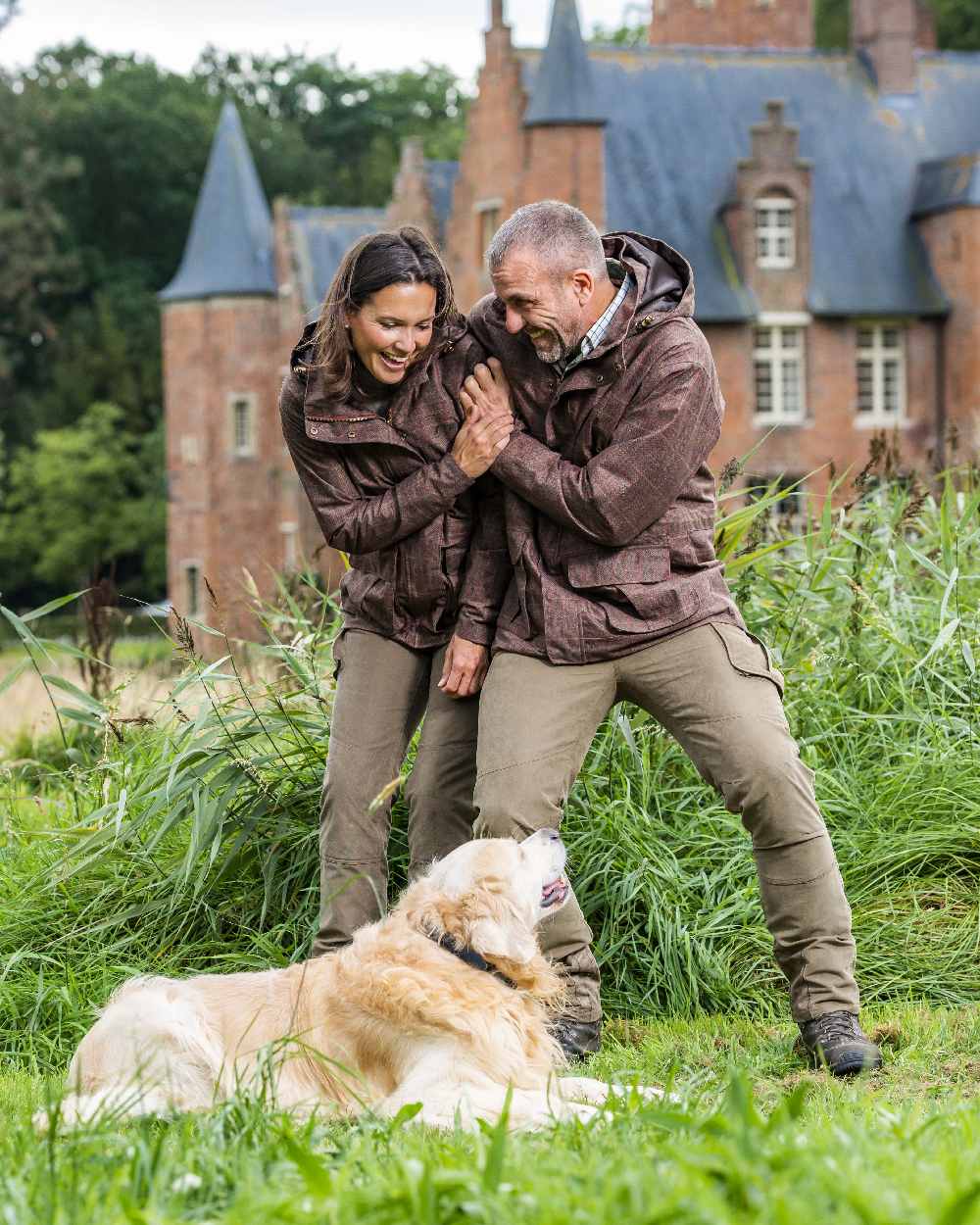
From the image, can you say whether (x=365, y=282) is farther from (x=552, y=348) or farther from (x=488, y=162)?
(x=488, y=162)

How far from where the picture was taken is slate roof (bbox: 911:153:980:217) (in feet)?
110

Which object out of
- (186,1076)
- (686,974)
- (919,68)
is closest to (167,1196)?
(186,1076)

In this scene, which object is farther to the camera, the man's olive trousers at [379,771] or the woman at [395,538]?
the man's olive trousers at [379,771]

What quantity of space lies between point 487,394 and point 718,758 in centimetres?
132

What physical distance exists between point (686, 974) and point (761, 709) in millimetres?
1294

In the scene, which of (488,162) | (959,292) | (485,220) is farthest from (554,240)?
(959,292)

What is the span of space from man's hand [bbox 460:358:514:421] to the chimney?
111 ft

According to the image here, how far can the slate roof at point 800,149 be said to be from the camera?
110 ft

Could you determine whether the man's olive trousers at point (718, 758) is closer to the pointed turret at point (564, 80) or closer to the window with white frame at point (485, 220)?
the pointed turret at point (564, 80)

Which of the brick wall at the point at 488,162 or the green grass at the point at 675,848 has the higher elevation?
the brick wall at the point at 488,162

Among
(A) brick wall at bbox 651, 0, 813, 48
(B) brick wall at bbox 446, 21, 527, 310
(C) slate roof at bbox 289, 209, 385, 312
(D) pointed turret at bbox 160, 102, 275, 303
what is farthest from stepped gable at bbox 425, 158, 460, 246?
(A) brick wall at bbox 651, 0, 813, 48

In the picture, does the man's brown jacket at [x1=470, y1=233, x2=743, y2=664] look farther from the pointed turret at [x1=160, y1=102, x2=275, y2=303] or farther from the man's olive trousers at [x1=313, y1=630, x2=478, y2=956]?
the pointed turret at [x1=160, y1=102, x2=275, y2=303]

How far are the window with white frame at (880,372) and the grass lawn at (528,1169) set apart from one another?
32048mm

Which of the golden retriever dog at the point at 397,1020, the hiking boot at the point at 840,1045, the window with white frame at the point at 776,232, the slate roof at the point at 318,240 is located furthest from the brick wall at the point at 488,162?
the golden retriever dog at the point at 397,1020
